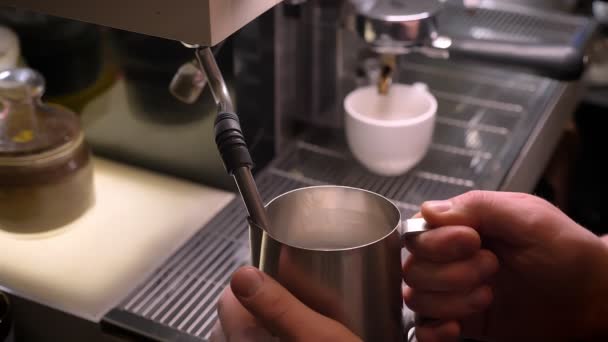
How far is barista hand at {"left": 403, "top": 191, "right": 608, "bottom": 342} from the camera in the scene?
557 millimetres

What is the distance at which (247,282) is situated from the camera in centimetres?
49

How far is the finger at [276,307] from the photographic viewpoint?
495mm

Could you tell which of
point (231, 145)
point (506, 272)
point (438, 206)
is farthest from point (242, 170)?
point (506, 272)

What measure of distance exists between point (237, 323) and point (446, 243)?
0.16 m

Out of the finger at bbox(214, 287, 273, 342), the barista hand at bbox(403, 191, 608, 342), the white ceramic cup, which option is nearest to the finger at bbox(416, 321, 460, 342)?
the barista hand at bbox(403, 191, 608, 342)

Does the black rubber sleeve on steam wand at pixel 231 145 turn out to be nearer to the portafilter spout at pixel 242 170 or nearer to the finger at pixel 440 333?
the portafilter spout at pixel 242 170

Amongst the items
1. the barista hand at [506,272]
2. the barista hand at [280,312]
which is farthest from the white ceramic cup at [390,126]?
the barista hand at [280,312]

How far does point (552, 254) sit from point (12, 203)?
0.50 metres

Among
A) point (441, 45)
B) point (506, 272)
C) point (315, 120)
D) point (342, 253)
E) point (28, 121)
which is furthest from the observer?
point (315, 120)

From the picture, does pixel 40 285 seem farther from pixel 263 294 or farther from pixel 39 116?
pixel 263 294

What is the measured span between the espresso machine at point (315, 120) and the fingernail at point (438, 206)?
0.18m

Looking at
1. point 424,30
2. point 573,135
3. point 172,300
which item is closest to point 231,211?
point 172,300

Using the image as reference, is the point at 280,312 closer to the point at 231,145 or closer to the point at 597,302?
the point at 231,145

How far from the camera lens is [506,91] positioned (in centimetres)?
105
